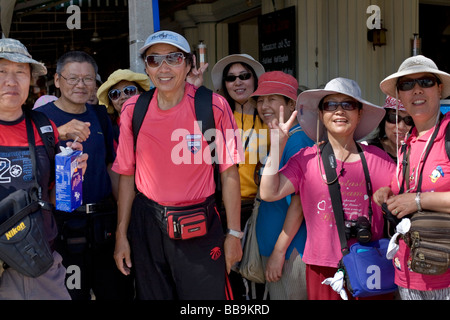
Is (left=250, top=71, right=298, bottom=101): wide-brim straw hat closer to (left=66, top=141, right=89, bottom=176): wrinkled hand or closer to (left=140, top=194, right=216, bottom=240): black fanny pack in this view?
(left=140, top=194, right=216, bottom=240): black fanny pack

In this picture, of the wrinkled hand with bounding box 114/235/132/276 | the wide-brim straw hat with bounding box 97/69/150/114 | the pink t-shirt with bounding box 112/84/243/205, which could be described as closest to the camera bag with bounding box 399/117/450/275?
the pink t-shirt with bounding box 112/84/243/205

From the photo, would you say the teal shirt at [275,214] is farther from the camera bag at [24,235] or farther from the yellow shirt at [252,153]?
the camera bag at [24,235]

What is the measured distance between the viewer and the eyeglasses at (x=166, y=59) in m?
2.85

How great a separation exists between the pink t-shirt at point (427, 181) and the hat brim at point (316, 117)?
466mm

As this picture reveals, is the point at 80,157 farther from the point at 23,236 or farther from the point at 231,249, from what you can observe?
the point at 231,249

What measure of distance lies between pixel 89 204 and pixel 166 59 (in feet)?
3.56

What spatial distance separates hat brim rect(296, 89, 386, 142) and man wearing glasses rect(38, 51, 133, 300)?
133 cm

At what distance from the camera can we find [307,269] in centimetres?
290

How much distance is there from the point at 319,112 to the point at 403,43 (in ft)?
12.2

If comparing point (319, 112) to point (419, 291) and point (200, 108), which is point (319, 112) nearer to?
point (200, 108)

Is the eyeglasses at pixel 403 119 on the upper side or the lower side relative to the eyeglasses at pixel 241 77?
lower

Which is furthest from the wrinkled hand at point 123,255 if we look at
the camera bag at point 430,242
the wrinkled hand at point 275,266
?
the camera bag at point 430,242

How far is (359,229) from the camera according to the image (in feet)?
8.91

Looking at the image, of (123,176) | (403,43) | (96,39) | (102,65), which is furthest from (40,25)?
(123,176)
